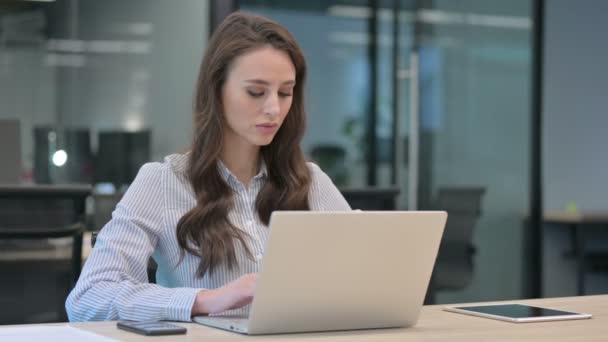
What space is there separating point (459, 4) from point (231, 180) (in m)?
3.79

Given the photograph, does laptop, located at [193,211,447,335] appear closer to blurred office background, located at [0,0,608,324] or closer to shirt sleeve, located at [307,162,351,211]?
shirt sleeve, located at [307,162,351,211]

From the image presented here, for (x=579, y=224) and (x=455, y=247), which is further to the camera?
(x=579, y=224)

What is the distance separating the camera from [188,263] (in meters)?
2.24

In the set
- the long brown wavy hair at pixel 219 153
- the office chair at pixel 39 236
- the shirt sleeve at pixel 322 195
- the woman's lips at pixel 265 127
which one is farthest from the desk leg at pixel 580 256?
the woman's lips at pixel 265 127

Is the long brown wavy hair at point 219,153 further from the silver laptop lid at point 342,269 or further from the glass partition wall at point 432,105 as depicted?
the glass partition wall at point 432,105

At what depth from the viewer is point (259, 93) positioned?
7.27 ft

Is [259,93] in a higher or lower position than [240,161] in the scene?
higher

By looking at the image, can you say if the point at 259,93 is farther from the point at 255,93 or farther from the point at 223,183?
the point at 223,183

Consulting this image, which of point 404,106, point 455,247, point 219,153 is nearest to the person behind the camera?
point 219,153

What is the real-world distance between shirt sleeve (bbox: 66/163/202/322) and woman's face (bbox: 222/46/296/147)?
23 cm

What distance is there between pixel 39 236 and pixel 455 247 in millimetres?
2475

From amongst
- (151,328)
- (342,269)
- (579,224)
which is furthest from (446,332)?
(579,224)

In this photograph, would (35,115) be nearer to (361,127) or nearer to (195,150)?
(361,127)

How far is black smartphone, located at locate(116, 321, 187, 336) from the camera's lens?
5.47ft
